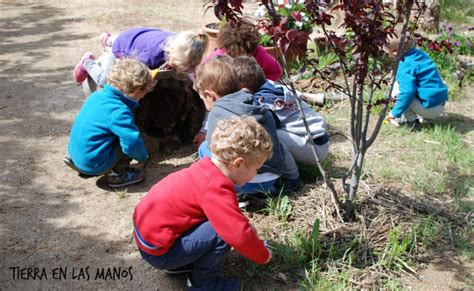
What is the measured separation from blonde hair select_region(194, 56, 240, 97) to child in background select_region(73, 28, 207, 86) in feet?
3.10

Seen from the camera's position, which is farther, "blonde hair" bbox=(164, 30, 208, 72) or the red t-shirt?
"blonde hair" bbox=(164, 30, 208, 72)

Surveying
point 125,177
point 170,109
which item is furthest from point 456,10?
point 125,177

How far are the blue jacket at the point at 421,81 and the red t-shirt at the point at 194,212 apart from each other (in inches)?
113

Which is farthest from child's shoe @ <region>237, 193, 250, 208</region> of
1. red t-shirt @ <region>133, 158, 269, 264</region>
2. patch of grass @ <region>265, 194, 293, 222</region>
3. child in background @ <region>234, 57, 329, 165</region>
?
red t-shirt @ <region>133, 158, 269, 264</region>

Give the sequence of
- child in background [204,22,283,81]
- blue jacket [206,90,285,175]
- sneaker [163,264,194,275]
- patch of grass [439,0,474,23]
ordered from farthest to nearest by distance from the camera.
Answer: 1. patch of grass [439,0,474,23]
2. child in background [204,22,283,81]
3. blue jacket [206,90,285,175]
4. sneaker [163,264,194,275]

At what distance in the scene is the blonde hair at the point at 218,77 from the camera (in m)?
3.73

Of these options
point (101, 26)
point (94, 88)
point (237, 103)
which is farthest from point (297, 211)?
point (101, 26)

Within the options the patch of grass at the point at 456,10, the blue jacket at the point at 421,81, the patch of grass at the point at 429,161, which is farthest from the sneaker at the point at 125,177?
the patch of grass at the point at 456,10

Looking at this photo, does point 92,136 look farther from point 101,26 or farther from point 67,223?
point 101,26

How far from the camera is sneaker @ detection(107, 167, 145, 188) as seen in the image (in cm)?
418

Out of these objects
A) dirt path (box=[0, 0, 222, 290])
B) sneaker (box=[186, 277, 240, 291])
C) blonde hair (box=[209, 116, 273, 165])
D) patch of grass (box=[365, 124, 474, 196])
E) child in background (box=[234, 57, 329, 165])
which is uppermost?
blonde hair (box=[209, 116, 273, 165])

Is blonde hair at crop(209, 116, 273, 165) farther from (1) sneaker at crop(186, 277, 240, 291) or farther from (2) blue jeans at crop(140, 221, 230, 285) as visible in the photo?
(1) sneaker at crop(186, 277, 240, 291)

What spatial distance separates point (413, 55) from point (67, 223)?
11.1ft

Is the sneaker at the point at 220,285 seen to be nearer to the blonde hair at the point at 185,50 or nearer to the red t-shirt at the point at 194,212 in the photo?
the red t-shirt at the point at 194,212
